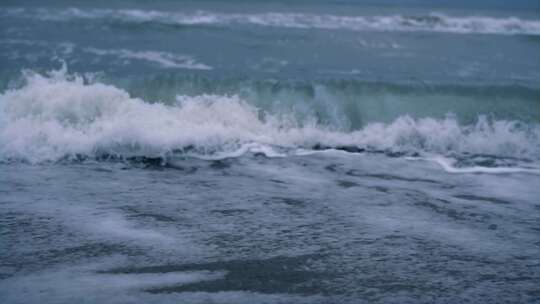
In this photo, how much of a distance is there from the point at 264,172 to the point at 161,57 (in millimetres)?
5978

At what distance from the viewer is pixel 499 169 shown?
6547 mm

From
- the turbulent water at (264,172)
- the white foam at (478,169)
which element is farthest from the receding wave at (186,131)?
the white foam at (478,169)

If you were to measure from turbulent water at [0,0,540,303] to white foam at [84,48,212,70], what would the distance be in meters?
0.06

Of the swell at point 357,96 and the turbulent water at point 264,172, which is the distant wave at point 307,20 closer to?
the turbulent water at point 264,172

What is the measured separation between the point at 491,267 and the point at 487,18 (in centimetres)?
1815

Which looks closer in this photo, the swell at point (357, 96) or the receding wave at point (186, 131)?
the receding wave at point (186, 131)

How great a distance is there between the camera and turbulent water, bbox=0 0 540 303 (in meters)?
3.91

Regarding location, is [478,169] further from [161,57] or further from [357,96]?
[161,57]

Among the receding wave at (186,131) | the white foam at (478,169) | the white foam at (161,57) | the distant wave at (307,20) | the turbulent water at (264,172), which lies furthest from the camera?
the distant wave at (307,20)

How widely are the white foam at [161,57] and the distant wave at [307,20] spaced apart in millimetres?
3750

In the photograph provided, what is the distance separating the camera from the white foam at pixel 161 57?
10.5 m

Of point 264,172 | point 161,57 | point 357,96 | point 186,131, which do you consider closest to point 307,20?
point 161,57

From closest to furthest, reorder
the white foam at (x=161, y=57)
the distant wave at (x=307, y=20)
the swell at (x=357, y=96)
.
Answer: the swell at (x=357, y=96) < the white foam at (x=161, y=57) < the distant wave at (x=307, y=20)

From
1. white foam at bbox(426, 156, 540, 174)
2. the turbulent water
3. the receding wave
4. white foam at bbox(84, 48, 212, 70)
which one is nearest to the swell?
the turbulent water
